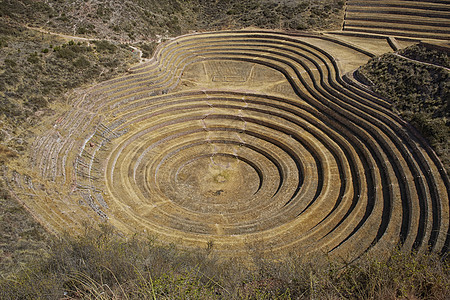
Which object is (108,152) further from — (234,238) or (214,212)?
(234,238)

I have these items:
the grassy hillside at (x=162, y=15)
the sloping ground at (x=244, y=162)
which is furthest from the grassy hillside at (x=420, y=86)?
the grassy hillside at (x=162, y=15)

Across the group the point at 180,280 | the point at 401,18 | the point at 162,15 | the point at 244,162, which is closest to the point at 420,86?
the point at 244,162

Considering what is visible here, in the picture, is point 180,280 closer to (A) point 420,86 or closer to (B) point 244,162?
(B) point 244,162

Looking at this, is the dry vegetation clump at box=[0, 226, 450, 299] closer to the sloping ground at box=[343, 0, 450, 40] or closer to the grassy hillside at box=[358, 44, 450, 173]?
the grassy hillside at box=[358, 44, 450, 173]

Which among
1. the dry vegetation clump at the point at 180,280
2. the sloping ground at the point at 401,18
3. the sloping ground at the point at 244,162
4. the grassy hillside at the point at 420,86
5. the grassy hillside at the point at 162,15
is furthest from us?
the sloping ground at the point at 401,18

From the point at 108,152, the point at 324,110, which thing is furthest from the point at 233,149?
the point at 108,152

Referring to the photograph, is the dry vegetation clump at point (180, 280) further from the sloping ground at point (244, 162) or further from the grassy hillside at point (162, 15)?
the grassy hillside at point (162, 15)
